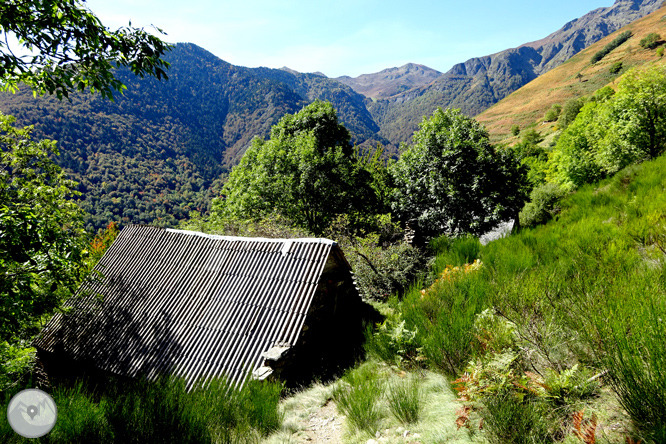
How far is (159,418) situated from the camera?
2543 millimetres

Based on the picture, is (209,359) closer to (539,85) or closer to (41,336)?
(41,336)

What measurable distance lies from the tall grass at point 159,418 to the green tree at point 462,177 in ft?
38.2

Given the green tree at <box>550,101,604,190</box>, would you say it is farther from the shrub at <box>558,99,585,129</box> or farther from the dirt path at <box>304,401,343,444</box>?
the shrub at <box>558,99,585,129</box>

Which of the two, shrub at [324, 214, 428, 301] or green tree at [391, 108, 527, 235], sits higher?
green tree at [391, 108, 527, 235]

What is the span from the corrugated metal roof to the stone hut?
1.0 inches

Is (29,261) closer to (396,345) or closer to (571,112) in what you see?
(396,345)

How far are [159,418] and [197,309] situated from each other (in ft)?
16.3

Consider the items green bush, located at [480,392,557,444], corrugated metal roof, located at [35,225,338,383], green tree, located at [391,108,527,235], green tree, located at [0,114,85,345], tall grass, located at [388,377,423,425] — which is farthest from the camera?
green tree, located at [391,108,527,235]

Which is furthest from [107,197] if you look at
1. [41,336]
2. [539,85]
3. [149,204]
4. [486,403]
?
[539,85]

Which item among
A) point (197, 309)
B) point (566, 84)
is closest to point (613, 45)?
point (566, 84)

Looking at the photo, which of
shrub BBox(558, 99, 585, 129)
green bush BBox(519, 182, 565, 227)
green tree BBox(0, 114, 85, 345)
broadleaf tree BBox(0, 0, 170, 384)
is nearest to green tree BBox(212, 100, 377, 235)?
green bush BBox(519, 182, 565, 227)

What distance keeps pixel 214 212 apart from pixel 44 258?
16826mm

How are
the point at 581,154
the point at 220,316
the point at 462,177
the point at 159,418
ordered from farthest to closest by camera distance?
the point at 581,154, the point at 462,177, the point at 220,316, the point at 159,418

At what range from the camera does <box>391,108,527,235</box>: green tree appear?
13.0 metres
